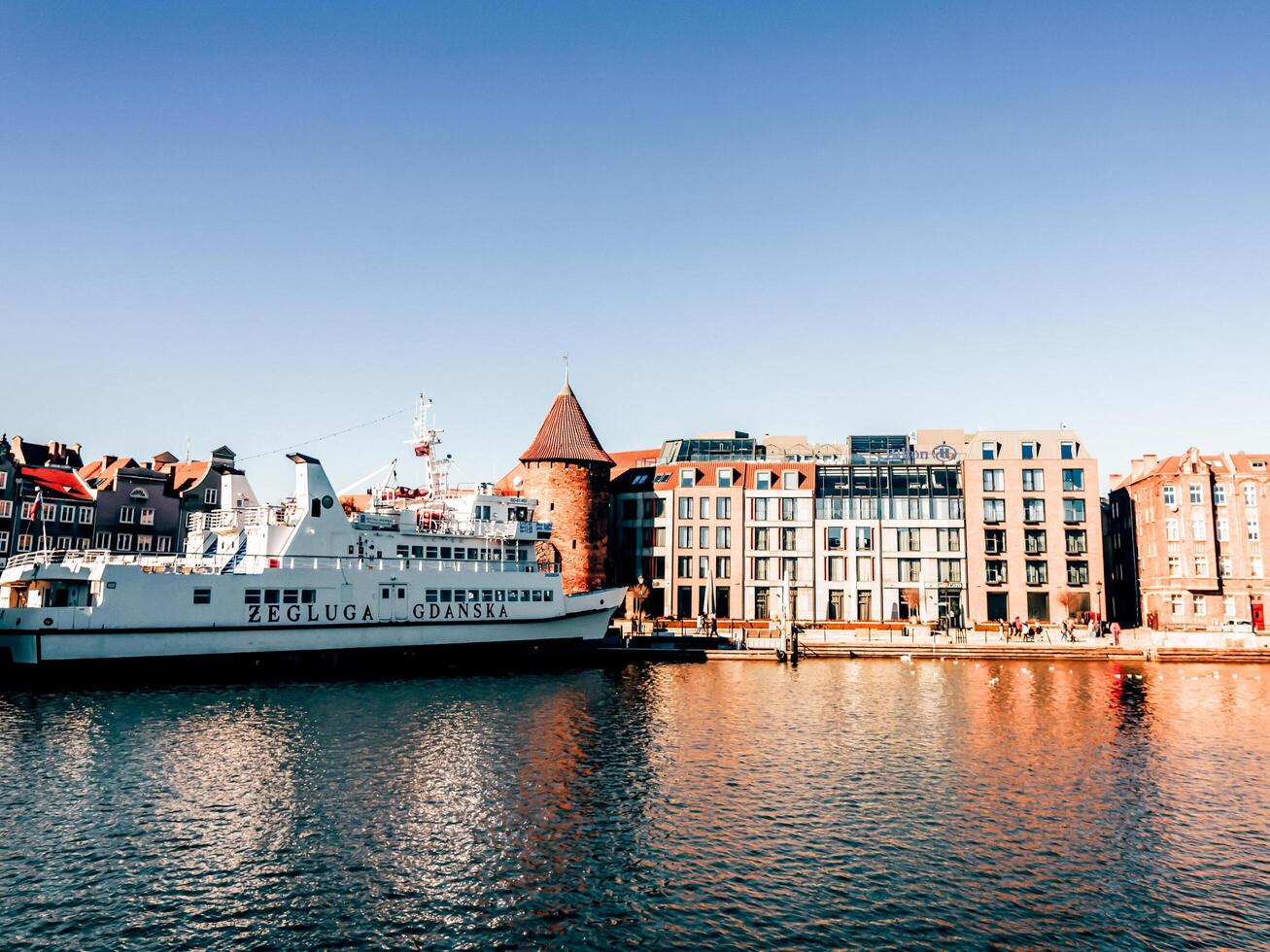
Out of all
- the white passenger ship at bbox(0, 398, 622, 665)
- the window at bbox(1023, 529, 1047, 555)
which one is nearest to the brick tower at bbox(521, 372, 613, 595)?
the white passenger ship at bbox(0, 398, 622, 665)

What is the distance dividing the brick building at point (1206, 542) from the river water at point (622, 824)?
40784mm

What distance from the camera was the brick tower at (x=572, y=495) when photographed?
287 feet

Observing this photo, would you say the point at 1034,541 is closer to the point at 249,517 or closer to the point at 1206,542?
the point at 1206,542

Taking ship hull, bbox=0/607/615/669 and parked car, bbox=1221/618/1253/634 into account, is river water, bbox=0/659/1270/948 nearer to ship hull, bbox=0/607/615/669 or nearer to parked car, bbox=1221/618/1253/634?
ship hull, bbox=0/607/615/669

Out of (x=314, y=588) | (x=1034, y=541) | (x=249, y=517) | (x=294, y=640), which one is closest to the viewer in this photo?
(x=294, y=640)

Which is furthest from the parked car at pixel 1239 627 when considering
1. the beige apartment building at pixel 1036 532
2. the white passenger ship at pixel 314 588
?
the white passenger ship at pixel 314 588

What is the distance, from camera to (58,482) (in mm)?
87938

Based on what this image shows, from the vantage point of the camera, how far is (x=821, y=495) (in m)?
92.0

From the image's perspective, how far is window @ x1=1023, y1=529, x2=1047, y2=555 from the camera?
86875 mm

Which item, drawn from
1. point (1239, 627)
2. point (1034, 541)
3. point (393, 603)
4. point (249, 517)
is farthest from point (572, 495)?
point (1239, 627)

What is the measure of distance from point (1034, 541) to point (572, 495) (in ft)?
147

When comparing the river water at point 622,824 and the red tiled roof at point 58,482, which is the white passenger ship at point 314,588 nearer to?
the river water at point 622,824

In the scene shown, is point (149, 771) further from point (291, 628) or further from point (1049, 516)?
point (1049, 516)

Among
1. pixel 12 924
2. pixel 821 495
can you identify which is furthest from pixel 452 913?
pixel 821 495
